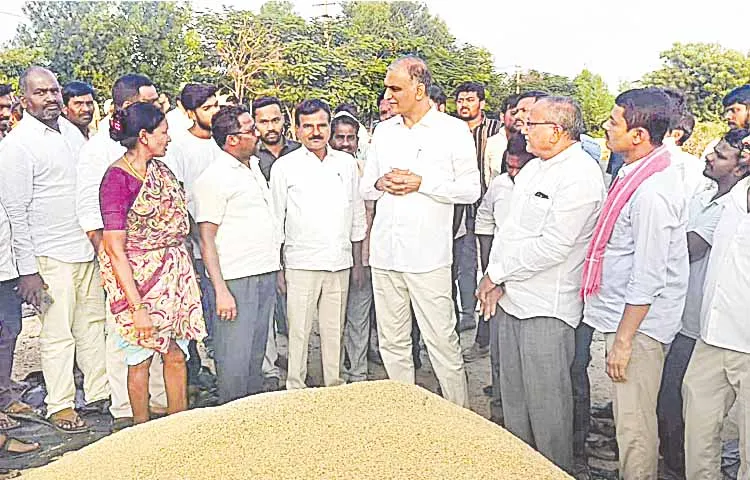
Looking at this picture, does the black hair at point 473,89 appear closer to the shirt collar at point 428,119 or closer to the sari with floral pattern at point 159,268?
the shirt collar at point 428,119

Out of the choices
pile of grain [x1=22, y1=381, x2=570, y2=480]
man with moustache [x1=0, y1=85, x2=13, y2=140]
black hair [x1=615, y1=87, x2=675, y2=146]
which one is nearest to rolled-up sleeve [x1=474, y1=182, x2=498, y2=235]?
black hair [x1=615, y1=87, x2=675, y2=146]

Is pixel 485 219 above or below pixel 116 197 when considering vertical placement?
below

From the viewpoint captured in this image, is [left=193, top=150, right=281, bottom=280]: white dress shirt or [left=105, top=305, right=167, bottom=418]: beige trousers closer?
[left=193, top=150, right=281, bottom=280]: white dress shirt

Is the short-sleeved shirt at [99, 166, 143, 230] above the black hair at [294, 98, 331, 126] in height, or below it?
below

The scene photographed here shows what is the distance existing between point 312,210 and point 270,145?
83 cm

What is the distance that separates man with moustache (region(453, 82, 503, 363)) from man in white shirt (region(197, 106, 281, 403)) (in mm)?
1769

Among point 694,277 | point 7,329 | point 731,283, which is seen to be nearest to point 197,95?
point 7,329

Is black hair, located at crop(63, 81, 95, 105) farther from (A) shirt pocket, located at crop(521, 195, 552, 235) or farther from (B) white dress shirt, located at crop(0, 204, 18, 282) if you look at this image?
(A) shirt pocket, located at crop(521, 195, 552, 235)

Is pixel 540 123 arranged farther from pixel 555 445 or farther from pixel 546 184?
pixel 555 445

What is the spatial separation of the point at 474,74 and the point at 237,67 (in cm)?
526

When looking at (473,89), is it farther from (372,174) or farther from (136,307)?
(136,307)

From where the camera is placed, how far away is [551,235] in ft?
10.1

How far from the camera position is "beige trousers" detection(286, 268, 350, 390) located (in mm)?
4125

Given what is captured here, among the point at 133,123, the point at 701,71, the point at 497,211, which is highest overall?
the point at 701,71
